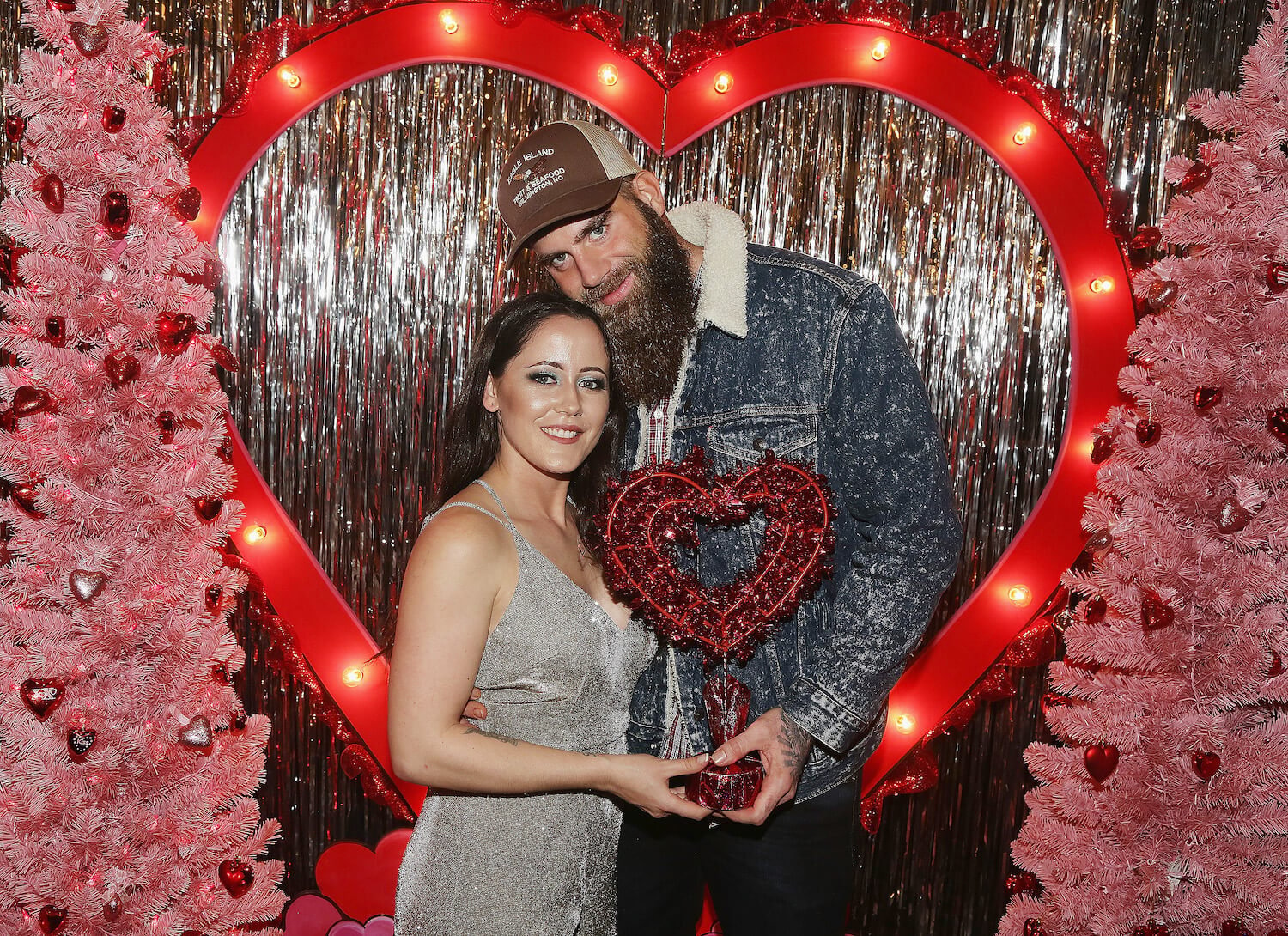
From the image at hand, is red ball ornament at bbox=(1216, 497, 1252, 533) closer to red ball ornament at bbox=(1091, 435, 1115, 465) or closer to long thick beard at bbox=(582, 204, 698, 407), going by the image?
red ball ornament at bbox=(1091, 435, 1115, 465)

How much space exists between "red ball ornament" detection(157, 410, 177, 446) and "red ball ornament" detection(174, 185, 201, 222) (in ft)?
1.79

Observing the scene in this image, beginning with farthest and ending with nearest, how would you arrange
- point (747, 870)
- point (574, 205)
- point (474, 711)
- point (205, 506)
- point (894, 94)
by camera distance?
point (894, 94) → point (205, 506) → point (574, 205) → point (747, 870) → point (474, 711)

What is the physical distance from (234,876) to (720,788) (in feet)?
5.97

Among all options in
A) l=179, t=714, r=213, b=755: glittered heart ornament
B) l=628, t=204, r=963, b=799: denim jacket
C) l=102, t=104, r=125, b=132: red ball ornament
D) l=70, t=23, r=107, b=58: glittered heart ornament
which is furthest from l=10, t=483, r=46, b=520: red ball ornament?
l=628, t=204, r=963, b=799: denim jacket

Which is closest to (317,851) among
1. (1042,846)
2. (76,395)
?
(76,395)

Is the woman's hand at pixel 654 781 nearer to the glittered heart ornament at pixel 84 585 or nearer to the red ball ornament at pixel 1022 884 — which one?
the glittered heart ornament at pixel 84 585

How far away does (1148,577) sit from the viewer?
2664mm

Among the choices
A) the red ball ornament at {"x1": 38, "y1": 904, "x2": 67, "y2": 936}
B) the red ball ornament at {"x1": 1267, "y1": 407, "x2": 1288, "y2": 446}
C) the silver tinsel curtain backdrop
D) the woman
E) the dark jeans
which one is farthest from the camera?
the silver tinsel curtain backdrop

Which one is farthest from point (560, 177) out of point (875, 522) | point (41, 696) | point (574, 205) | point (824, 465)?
point (41, 696)

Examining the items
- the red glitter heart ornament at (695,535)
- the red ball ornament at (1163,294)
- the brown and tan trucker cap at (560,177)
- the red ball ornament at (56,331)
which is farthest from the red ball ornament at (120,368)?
the red ball ornament at (1163,294)

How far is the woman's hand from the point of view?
5.77 ft

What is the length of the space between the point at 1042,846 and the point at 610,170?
235 cm

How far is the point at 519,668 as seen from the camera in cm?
198

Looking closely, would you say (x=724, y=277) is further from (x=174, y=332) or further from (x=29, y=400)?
(x=29, y=400)
